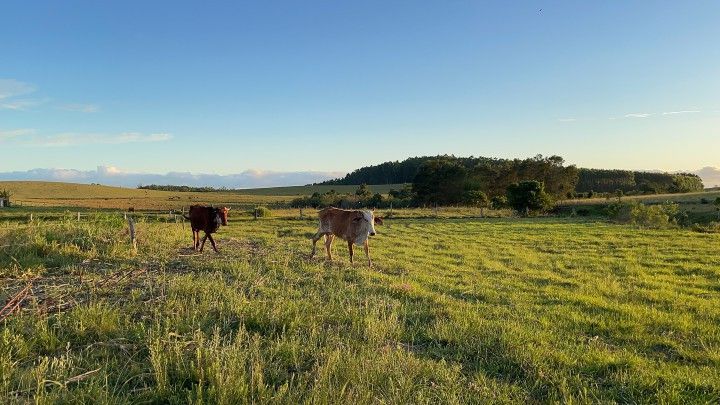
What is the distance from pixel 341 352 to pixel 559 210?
199ft

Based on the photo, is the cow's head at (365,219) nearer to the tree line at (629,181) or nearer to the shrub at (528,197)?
the shrub at (528,197)

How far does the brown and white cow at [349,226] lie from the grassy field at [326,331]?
1057 mm

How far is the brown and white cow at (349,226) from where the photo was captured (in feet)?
44.4

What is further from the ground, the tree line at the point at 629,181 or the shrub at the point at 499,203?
the tree line at the point at 629,181

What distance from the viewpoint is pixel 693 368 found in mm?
5699

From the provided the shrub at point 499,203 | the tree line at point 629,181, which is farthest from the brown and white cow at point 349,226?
the tree line at point 629,181

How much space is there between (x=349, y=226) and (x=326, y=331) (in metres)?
8.10

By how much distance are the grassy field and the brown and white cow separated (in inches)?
41.6

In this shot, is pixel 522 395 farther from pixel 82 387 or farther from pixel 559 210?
pixel 559 210

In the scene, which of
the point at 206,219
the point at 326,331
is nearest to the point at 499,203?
the point at 206,219

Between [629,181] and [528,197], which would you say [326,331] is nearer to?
[528,197]

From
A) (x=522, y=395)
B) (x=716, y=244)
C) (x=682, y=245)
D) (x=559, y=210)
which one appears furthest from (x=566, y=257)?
(x=559, y=210)

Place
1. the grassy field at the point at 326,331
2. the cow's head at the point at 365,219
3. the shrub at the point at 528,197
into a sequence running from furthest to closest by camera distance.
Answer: the shrub at the point at 528,197
the cow's head at the point at 365,219
the grassy field at the point at 326,331

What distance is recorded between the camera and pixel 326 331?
18.7ft
